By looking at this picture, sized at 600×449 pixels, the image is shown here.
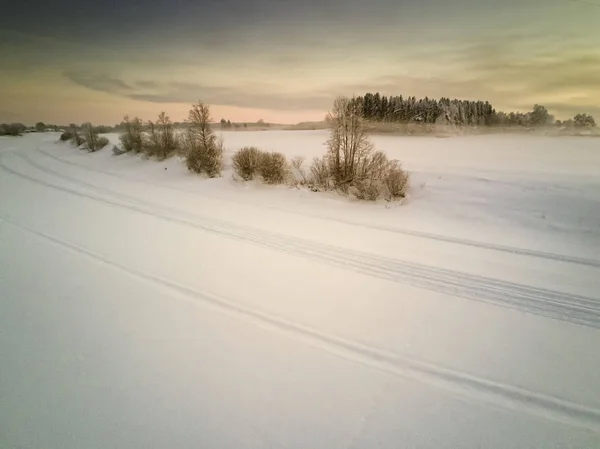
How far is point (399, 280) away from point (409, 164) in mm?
13630

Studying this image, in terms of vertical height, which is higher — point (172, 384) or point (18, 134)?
point (18, 134)

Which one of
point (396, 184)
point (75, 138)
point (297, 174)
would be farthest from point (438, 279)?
point (75, 138)

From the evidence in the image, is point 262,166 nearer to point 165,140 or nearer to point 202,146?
point 202,146

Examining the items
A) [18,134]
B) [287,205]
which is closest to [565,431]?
[287,205]

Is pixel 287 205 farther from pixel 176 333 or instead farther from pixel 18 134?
pixel 18 134

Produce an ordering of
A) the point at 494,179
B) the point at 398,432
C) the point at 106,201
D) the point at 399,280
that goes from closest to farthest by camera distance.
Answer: the point at 398,432 < the point at 399,280 < the point at 106,201 < the point at 494,179

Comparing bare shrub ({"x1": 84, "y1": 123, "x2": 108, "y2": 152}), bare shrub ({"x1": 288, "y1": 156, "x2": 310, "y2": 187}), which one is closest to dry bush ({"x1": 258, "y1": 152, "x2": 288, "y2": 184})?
bare shrub ({"x1": 288, "y1": 156, "x2": 310, "y2": 187})

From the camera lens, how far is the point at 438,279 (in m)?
6.78

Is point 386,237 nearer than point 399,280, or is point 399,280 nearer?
point 399,280

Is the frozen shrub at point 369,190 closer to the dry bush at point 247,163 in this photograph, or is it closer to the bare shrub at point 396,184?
the bare shrub at point 396,184

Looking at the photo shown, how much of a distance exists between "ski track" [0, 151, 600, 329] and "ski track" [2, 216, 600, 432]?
2.19 metres

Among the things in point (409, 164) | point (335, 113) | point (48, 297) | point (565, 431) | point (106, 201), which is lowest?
point (565, 431)

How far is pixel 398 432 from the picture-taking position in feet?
11.3

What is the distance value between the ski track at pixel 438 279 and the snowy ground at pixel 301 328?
0.15 feet
